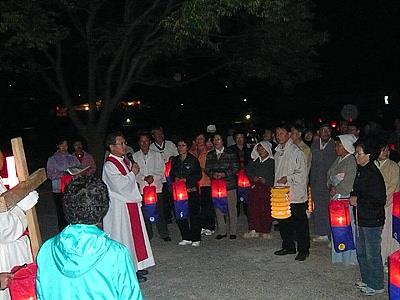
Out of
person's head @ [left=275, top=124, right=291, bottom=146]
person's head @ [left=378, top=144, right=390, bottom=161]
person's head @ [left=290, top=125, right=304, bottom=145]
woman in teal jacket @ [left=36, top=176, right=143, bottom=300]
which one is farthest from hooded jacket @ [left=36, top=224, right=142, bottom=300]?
person's head @ [left=290, top=125, right=304, bottom=145]

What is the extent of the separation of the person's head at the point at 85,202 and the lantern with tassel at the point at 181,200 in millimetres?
5714

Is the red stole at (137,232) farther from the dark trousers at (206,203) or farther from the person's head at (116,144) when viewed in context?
the dark trousers at (206,203)

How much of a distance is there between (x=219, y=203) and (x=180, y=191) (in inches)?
28.0

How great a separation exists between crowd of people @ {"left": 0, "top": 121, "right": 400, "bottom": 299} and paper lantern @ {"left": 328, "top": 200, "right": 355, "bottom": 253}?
103 millimetres

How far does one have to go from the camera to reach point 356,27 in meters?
22.8

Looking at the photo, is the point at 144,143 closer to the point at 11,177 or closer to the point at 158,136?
the point at 158,136

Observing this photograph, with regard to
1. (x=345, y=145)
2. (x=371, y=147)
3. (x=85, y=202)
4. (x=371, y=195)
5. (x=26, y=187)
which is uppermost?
(x=85, y=202)

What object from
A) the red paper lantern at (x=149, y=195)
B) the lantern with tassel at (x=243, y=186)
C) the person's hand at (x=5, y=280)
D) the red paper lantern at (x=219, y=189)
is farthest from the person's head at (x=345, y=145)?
the person's hand at (x=5, y=280)

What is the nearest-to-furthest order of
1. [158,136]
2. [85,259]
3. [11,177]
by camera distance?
1. [85,259]
2. [11,177]
3. [158,136]

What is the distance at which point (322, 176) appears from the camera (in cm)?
837

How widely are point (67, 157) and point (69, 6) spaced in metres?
5.50

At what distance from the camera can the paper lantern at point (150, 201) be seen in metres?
8.52

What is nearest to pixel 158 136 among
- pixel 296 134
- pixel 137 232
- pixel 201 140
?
pixel 201 140

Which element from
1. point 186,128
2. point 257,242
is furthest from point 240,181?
point 186,128
